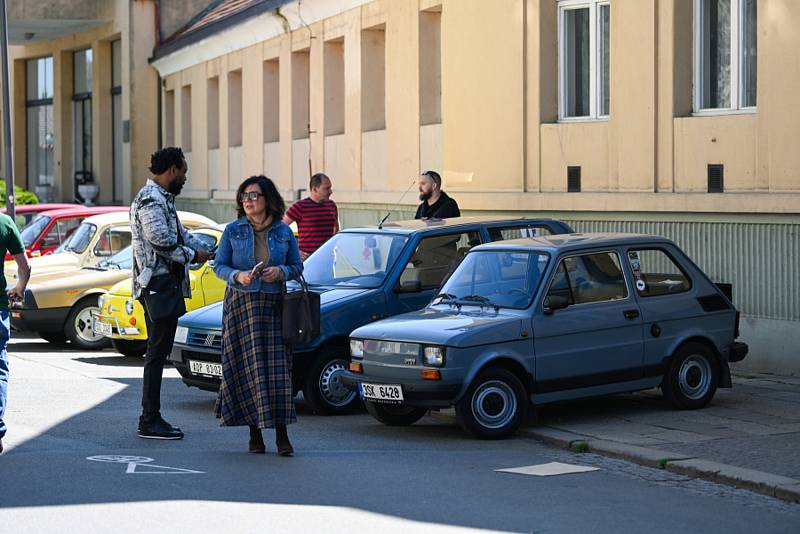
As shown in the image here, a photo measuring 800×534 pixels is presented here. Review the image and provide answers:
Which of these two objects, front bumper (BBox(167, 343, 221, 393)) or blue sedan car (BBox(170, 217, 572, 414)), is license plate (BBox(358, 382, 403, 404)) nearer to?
blue sedan car (BBox(170, 217, 572, 414))

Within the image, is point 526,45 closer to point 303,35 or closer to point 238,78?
point 303,35

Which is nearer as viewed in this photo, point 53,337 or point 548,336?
point 548,336

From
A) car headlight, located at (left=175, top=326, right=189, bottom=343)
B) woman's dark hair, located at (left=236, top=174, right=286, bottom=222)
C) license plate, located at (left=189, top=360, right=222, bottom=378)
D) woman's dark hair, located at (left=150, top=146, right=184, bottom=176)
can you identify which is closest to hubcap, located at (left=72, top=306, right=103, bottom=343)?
car headlight, located at (left=175, top=326, right=189, bottom=343)

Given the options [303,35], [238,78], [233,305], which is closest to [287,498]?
[233,305]

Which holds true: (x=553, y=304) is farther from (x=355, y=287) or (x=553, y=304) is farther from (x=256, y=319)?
(x=256, y=319)

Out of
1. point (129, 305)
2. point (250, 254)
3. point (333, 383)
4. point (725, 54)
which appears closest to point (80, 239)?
point (129, 305)

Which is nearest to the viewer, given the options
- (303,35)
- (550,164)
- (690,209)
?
(690,209)

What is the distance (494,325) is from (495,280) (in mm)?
789

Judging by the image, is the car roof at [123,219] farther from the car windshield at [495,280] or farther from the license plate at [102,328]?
the car windshield at [495,280]

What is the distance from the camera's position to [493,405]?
35.4 feet

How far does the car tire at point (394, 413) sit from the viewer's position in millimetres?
11359

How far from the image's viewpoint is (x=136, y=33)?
36.0 m

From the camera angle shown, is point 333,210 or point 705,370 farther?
point 333,210

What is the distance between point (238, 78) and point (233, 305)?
71.6ft
